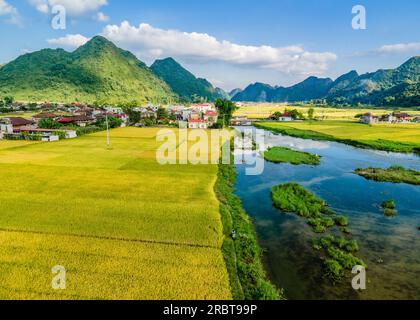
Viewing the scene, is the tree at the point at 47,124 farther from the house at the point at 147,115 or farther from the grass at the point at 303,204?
the grass at the point at 303,204

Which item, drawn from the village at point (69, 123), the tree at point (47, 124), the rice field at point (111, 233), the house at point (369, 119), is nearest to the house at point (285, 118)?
the house at point (369, 119)

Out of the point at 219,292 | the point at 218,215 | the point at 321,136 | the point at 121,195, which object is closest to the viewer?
the point at 219,292

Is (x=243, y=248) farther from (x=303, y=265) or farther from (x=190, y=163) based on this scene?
(x=190, y=163)

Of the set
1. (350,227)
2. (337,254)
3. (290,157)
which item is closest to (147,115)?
(290,157)

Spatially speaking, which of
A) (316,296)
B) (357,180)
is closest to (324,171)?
(357,180)

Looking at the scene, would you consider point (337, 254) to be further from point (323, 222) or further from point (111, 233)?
point (111, 233)

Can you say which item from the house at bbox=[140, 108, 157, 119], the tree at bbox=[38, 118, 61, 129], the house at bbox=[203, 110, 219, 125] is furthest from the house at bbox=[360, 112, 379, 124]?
the tree at bbox=[38, 118, 61, 129]
